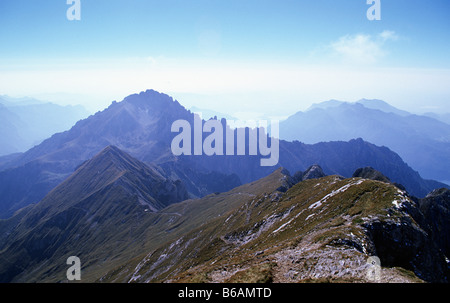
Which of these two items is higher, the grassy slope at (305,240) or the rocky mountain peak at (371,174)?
the grassy slope at (305,240)

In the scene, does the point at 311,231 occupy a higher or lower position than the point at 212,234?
higher

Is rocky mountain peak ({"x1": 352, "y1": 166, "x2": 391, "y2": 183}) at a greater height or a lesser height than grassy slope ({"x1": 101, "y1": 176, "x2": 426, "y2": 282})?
lesser

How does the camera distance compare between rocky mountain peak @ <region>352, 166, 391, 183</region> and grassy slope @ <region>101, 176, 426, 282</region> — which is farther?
rocky mountain peak @ <region>352, 166, 391, 183</region>

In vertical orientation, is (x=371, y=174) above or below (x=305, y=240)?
below

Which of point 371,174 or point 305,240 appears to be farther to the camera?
point 371,174

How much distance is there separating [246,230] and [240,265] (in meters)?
42.0

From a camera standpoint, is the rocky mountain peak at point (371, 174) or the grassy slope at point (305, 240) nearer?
the grassy slope at point (305, 240)

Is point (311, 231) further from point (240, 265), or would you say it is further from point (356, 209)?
point (240, 265)
